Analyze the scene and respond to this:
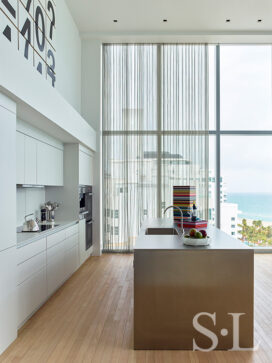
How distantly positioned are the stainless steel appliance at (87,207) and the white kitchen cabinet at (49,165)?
496 mm

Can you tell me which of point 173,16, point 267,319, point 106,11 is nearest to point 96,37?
point 106,11

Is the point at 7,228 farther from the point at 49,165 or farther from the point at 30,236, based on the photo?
the point at 49,165

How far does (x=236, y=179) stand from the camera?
21.6ft

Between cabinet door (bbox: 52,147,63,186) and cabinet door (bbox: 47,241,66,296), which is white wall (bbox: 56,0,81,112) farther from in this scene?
cabinet door (bbox: 47,241,66,296)

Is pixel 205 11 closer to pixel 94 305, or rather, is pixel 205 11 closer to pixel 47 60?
pixel 47 60

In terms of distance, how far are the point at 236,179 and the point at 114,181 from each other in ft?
7.95

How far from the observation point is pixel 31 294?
3141 millimetres

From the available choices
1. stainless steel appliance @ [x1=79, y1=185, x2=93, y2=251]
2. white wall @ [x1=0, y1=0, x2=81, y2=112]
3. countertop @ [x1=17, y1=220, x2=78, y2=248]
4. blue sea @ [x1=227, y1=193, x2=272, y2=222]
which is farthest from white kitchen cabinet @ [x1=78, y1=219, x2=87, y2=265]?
blue sea @ [x1=227, y1=193, x2=272, y2=222]

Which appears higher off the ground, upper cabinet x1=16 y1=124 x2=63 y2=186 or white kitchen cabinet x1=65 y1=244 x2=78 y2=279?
upper cabinet x1=16 y1=124 x2=63 y2=186

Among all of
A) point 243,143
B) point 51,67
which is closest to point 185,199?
point 51,67

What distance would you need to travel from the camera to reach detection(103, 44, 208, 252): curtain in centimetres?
636

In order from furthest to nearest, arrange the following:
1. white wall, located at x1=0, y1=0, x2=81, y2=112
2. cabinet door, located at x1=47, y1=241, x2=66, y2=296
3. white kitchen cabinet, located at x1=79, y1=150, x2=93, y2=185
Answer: white kitchen cabinet, located at x1=79, y1=150, x2=93, y2=185, white wall, located at x1=0, y1=0, x2=81, y2=112, cabinet door, located at x1=47, y1=241, x2=66, y2=296

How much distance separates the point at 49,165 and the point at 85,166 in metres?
1.17

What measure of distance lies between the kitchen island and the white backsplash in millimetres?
1985
